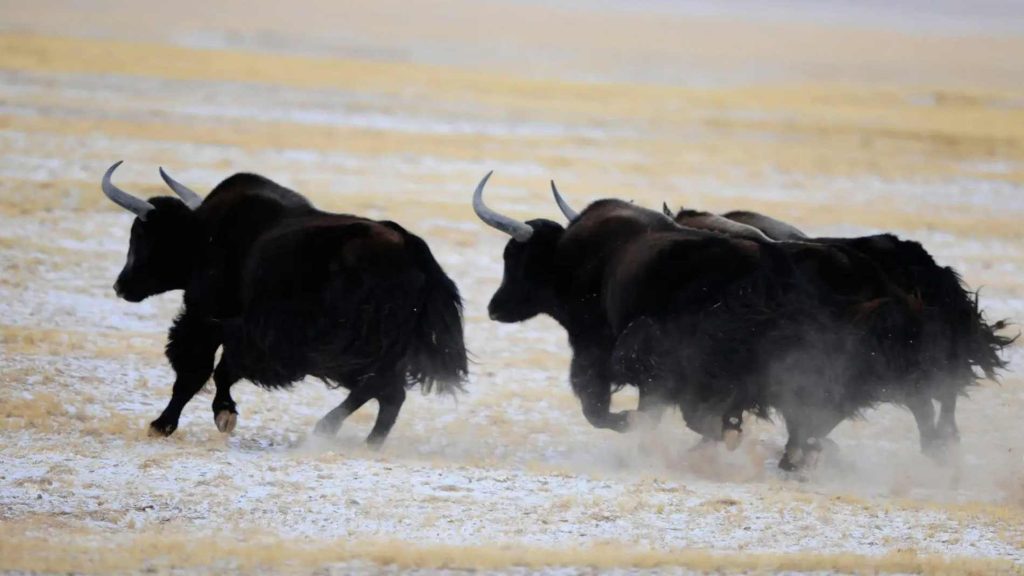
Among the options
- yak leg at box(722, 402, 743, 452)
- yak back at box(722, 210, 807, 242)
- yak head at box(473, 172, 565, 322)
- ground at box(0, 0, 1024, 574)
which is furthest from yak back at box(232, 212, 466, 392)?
yak back at box(722, 210, 807, 242)

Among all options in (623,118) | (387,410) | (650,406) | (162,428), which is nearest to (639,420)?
(650,406)

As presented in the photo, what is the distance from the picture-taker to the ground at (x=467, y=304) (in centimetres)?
644

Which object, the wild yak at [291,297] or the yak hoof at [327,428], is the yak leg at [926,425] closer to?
the wild yak at [291,297]

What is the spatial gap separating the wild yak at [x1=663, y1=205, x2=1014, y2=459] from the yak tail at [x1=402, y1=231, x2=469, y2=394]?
1.47 meters

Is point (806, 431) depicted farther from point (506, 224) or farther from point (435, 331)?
point (506, 224)

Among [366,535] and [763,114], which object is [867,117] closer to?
[763,114]

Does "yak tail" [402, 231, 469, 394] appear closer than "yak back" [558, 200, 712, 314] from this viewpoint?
Yes

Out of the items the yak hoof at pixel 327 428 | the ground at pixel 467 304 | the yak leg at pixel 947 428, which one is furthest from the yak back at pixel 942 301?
the yak hoof at pixel 327 428

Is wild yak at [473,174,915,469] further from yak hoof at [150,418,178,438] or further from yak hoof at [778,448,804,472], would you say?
yak hoof at [150,418,178,438]

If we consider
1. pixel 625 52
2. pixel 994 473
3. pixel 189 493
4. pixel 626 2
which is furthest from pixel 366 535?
pixel 626 2

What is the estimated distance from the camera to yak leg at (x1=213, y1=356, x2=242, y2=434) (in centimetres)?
819

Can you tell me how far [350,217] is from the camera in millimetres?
8266

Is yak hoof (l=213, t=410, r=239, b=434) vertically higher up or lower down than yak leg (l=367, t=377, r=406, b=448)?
lower down

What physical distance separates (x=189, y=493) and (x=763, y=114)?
77.4ft
